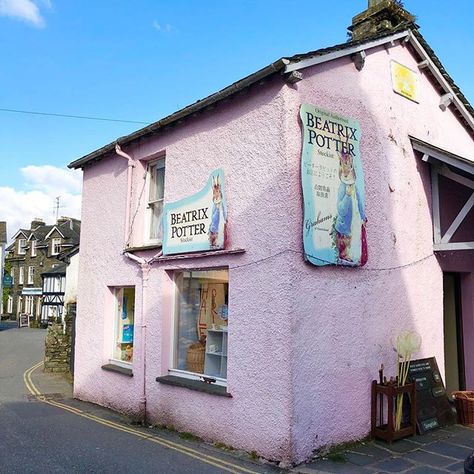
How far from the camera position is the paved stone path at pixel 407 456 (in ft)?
18.1

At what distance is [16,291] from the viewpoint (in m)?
49.1

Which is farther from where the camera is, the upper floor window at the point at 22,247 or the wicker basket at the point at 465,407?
the upper floor window at the point at 22,247

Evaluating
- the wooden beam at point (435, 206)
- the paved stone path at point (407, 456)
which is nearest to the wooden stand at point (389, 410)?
the paved stone path at point (407, 456)

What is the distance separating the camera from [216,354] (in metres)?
7.26

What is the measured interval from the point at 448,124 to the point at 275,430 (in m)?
6.38

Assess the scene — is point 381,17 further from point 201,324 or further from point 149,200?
point 201,324

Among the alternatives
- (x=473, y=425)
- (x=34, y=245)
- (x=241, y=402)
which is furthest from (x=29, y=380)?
(x=34, y=245)

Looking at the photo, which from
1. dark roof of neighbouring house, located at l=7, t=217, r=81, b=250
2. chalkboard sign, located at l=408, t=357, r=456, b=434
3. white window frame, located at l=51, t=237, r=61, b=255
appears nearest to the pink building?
chalkboard sign, located at l=408, t=357, r=456, b=434

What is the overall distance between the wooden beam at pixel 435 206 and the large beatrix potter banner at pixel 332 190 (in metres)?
1.87

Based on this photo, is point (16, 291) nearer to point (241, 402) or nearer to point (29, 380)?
point (29, 380)

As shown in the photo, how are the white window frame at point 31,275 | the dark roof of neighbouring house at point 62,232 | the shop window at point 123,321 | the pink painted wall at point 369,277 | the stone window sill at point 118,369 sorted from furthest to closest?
the white window frame at point 31,275 < the dark roof of neighbouring house at point 62,232 < the shop window at point 123,321 < the stone window sill at point 118,369 < the pink painted wall at point 369,277

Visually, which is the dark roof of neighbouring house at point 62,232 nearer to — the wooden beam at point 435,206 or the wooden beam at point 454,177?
the wooden beam at point 435,206

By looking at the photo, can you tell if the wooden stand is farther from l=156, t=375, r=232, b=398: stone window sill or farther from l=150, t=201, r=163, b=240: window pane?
l=150, t=201, r=163, b=240: window pane

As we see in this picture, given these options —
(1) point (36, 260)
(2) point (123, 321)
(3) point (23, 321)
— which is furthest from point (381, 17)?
(1) point (36, 260)
